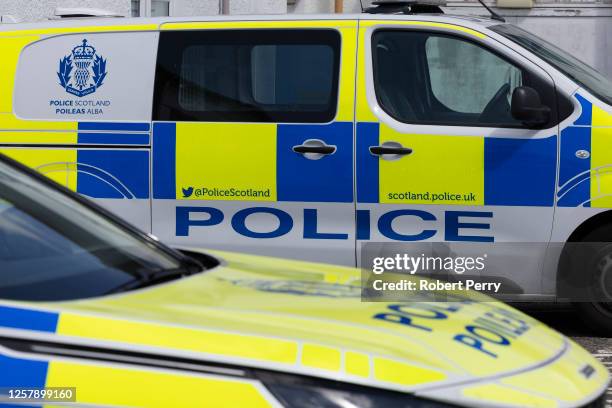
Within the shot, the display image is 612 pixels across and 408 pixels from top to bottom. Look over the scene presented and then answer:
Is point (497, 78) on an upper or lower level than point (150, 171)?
upper

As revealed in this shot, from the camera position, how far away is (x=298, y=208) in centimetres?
700

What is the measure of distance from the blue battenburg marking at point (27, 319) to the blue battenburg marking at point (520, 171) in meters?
4.50

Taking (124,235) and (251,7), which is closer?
(124,235)

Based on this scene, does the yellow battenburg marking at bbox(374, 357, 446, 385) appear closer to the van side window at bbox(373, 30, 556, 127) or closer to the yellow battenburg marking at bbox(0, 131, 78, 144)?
the van side window at bbox(373, 30, 556, 127)

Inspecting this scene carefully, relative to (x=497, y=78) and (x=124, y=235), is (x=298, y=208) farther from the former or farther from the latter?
(x=124, y=235)

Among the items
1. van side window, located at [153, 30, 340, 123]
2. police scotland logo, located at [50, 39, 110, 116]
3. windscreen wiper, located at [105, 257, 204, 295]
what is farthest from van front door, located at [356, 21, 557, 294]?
windscreen wiper, located at [105, 257, 204, 295]

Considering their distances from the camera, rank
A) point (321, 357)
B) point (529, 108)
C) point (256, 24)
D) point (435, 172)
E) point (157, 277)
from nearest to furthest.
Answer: point (321, 357), point (157, 277), point (529, 108), point (435, 172), point (256, 24)

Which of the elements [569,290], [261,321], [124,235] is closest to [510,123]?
[569,290]

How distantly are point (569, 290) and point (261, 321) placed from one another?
4.61 meters

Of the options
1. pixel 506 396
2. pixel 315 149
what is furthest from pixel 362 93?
pixel 506 396

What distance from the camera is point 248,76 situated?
716cm

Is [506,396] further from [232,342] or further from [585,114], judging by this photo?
[585,114]

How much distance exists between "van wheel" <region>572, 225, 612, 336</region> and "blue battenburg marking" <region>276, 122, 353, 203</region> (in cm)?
130

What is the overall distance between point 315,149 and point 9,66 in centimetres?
186
